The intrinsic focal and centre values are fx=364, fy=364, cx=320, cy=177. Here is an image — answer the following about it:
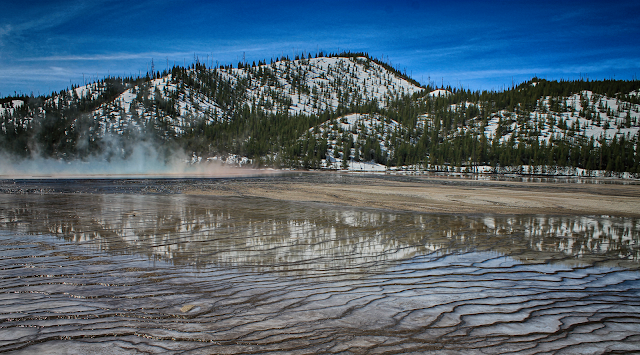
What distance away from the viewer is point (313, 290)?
19.5ft

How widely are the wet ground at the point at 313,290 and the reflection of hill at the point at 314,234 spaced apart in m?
0.08

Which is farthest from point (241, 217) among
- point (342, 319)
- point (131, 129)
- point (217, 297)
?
point (131, 129)

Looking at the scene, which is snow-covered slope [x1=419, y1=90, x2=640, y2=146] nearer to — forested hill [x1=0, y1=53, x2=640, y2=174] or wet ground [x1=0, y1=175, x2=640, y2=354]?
forested hill [x1=0, y1=53, x2=640, y2=174]

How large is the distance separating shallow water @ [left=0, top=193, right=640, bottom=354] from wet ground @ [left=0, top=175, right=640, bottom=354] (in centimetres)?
3

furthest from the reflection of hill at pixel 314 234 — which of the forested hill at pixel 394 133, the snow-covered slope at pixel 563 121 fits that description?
the snow-covered slope at pixel 563 121

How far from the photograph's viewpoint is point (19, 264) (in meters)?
7.18

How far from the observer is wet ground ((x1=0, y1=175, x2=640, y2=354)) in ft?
13.7

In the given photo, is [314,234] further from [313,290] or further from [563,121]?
[563,121]

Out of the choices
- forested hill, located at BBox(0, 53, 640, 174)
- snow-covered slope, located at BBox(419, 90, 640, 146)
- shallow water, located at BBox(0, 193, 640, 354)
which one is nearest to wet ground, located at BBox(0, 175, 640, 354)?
shallow water, located at BBox(0, 193, 640, 354)

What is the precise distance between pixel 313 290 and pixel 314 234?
5.13 m

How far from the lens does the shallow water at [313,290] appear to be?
165 inches

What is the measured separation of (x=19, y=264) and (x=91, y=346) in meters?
4.70

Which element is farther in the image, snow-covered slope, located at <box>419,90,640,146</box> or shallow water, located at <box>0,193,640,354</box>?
snow-covered slope, located at <box>419,90,640,146</box>

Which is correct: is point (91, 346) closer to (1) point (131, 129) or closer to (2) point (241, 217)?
(2) point (241, 217)
